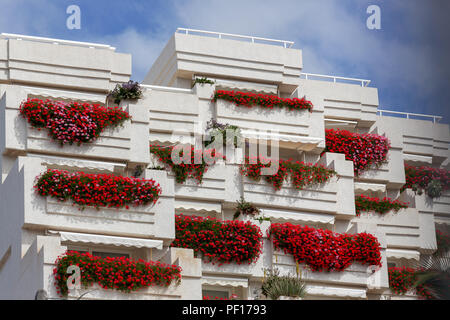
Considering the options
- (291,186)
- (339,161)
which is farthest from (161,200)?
(339,161)

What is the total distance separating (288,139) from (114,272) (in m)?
10.8

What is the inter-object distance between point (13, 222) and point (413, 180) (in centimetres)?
1692

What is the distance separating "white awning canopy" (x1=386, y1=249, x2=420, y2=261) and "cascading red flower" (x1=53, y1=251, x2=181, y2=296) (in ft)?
34.7

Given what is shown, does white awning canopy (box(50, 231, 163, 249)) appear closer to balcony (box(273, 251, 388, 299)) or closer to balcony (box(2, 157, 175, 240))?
balcony (box(2, 157, 175, 240))

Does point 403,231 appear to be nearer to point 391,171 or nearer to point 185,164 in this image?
point 391,171

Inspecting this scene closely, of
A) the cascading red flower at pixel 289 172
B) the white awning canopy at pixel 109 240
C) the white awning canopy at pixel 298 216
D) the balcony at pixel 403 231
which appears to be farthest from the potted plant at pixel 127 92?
the balcony at pixel 403 231

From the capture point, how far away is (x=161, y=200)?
27.8 m

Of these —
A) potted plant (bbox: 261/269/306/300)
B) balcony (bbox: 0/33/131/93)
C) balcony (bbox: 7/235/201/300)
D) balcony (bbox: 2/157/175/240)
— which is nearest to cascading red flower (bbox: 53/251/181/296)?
balcony (bbox: 7/235/201/300)

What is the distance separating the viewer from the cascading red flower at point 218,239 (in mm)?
29047

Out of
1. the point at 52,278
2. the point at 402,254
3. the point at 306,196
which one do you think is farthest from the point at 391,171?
the point at 52,278

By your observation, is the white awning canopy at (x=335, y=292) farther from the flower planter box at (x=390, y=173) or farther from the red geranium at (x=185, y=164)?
the flower planter box at (x=390, y=173)

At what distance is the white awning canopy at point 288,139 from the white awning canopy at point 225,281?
5871 mm

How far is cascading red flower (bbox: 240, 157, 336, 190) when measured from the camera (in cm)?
3186

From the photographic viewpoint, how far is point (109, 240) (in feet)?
87.9
